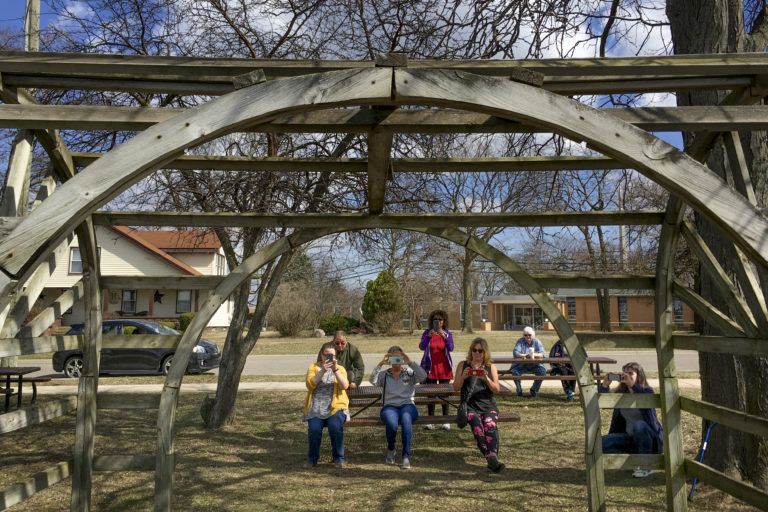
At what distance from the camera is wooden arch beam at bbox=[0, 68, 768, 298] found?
2.65 meters

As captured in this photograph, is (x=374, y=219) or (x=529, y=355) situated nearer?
(x=374, y=219)

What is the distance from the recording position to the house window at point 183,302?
36.8 metres

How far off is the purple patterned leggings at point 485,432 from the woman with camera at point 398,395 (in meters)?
0.70

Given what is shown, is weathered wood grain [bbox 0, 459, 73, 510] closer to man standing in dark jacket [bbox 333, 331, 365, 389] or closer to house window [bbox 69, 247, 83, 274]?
man standing in dark jacket [bbox 333, 331, 365, 389]

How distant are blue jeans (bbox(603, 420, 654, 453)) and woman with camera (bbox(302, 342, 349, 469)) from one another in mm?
2737

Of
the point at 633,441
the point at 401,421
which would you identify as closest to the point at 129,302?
the point at 401,421

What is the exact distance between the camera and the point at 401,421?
262 inches

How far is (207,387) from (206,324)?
30.1 feet

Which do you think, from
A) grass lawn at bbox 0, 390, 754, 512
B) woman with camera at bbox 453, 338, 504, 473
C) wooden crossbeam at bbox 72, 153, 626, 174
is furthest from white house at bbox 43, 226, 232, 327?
wooden crossbeam at bbox 72, 153, 626, 174

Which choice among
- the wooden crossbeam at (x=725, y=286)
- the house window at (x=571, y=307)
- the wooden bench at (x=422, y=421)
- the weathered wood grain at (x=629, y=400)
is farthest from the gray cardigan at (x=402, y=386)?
the house window at (x=571, y=307)

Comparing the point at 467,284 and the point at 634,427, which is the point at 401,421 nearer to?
the point at 634,427

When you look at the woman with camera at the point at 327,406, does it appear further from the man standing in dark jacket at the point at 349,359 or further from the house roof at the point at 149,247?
the house roof at the point at 149,247

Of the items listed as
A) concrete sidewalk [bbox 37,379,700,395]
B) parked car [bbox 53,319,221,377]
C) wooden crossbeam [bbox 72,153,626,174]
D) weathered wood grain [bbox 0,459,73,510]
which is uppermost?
wooden crossbeam [bbox 72,153,626,174]

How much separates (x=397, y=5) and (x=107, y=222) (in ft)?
14.8
